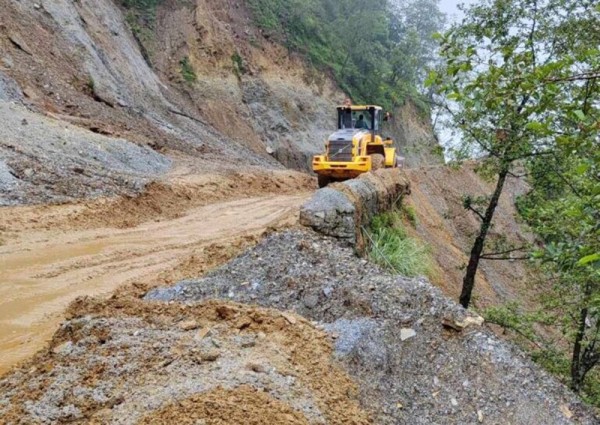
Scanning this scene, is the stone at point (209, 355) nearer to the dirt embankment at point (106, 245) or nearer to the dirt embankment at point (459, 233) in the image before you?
the dirt embankment at point (106, 245)

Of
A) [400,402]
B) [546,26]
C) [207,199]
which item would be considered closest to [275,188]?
[207,199]

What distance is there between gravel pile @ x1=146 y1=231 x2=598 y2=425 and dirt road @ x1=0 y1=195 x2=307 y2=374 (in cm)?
145

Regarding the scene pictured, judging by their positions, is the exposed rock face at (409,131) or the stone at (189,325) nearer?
the stone at (189,325)

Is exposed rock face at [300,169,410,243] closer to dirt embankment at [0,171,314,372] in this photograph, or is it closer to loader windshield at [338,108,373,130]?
dirt embankment at [0,171,314,372]

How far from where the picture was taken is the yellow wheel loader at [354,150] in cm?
1524

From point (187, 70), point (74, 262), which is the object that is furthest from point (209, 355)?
point (187, 70)

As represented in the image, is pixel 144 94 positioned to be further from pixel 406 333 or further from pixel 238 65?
pixel 406 333

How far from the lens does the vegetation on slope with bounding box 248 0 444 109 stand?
33.1m

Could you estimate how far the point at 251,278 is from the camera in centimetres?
633

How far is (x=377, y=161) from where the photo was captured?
53.9 ft

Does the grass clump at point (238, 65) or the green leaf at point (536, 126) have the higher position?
the grass clump at point (238, 65)

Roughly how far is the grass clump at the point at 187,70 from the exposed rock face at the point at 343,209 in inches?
697

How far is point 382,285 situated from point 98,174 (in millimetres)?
8948

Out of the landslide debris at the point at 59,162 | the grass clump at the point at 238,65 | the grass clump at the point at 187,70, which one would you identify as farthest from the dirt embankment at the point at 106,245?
the grass clump at the point at 238,65
